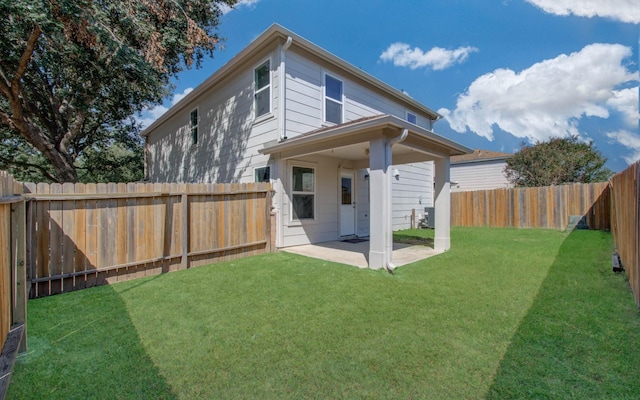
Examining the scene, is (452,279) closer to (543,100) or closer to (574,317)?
(574,317)

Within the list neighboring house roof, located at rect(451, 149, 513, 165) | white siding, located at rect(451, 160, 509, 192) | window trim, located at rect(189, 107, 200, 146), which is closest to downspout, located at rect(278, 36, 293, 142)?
window trim, located at rect(189, 107, 200, 146)

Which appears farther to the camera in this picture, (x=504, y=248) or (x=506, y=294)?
(x=504, y=248)

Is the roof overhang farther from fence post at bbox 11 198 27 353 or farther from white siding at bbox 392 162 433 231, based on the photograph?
fence post at bbox 11 198 27 353

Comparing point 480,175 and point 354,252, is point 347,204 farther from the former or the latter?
point 480,175

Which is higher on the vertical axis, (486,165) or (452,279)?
(486,165)

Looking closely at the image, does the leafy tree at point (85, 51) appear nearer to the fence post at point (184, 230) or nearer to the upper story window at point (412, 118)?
the fence post at point (184, 230)

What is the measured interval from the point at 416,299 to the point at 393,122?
2852 mm

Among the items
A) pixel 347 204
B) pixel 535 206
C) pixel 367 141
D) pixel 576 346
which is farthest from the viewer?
pixel 535 206

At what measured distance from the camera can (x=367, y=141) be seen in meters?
5.43

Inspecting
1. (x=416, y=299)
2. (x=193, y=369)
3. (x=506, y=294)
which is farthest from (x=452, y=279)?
(x=193, y=369)

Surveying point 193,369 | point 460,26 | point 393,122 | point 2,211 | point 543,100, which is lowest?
point 193,369

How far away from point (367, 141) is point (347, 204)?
3.73m

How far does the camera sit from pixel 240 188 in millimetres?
6453

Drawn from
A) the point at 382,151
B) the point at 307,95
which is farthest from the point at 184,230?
the point at 307,95
